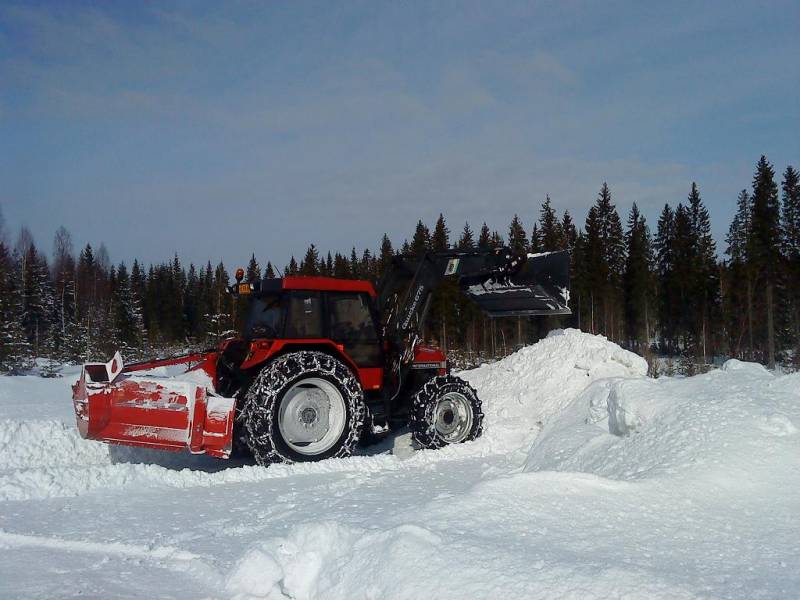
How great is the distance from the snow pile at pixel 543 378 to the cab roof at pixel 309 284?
2.59m

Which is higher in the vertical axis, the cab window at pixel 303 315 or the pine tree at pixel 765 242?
the pine tree at pixel 765 242

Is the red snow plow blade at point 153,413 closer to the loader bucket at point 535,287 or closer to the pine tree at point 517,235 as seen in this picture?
the loader bucket at point 535,287

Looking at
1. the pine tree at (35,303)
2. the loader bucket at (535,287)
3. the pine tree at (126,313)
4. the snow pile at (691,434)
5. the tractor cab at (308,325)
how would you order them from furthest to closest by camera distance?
the pine tree at (126,313) < the pine tree at (35,303) < the loader bucket at (535,287) < the tractor cab at (308,325) < the snow pile at (691,434)

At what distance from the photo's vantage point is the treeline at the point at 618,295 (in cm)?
3797

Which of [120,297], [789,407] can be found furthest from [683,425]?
Answer: [120,297]

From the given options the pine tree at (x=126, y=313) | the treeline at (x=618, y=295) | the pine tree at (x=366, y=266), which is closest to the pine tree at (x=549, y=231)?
the treeline at (x=618, y=295)

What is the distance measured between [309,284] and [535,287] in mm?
3247

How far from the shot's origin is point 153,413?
653 cm

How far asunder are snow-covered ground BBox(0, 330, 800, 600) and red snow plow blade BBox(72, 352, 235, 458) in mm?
319

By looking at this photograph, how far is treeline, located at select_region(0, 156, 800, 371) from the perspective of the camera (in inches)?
1495

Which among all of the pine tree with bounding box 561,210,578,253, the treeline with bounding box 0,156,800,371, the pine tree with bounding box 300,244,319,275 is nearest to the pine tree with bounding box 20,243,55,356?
the treeline with bounding box 0,156,800,371

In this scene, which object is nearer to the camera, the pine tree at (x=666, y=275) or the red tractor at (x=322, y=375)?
the red tractor at (x=322, y=375)

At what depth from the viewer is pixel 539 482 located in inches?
196

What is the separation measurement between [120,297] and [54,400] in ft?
166
